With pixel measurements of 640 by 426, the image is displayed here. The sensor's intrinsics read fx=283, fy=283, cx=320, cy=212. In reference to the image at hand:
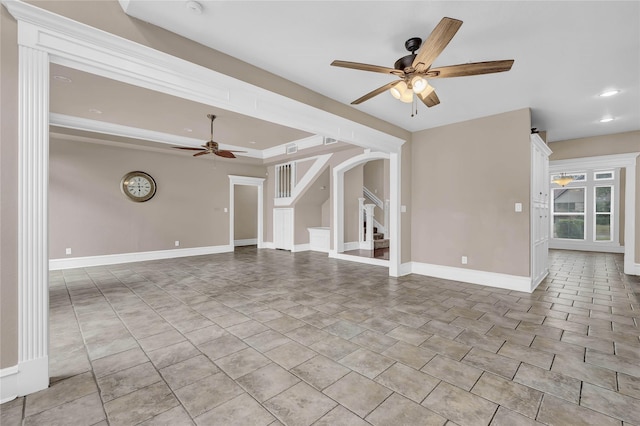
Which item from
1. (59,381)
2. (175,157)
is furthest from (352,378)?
(175,157)

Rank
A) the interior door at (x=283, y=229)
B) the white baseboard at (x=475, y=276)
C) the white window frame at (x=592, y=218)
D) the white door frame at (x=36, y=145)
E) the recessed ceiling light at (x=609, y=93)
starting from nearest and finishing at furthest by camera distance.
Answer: the white door frame at (x=36, y=145)
the recessed ceiling light at (x=609, y=93)
the white baseboard at (x=475, y=276)
the white window frame at (x=592, y=218)
the interior door at (x=283, y=229)

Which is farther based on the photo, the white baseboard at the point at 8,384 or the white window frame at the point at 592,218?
the white window frame at the point at 592,218

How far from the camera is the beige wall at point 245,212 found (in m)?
10.3

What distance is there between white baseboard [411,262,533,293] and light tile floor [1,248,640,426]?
282mm

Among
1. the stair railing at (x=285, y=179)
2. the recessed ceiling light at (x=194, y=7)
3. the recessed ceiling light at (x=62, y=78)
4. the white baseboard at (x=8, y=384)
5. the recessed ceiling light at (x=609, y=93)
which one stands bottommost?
the white baseboard at (x=8, y=384)

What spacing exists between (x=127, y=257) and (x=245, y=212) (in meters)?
4.29

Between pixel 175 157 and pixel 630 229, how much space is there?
33.9 feet

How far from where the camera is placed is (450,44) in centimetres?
276

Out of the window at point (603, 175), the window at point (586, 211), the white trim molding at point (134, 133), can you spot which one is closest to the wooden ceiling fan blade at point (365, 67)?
the white trim molding at point (134, 133)

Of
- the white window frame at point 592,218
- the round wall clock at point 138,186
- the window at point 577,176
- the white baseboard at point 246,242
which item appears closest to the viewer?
the round wall clock at point 138,186

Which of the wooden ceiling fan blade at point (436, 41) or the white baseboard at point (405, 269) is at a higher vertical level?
the wooden ceiling fan blade at point (436, 41)

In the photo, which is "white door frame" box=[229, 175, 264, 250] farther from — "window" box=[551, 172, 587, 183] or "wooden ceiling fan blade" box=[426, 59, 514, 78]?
"window" box=[551, 172, 587, 183]

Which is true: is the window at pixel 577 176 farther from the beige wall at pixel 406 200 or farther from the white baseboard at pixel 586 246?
the beige wall at pixel 406 200

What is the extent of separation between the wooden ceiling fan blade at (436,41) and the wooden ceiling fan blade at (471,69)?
12 centimetres
